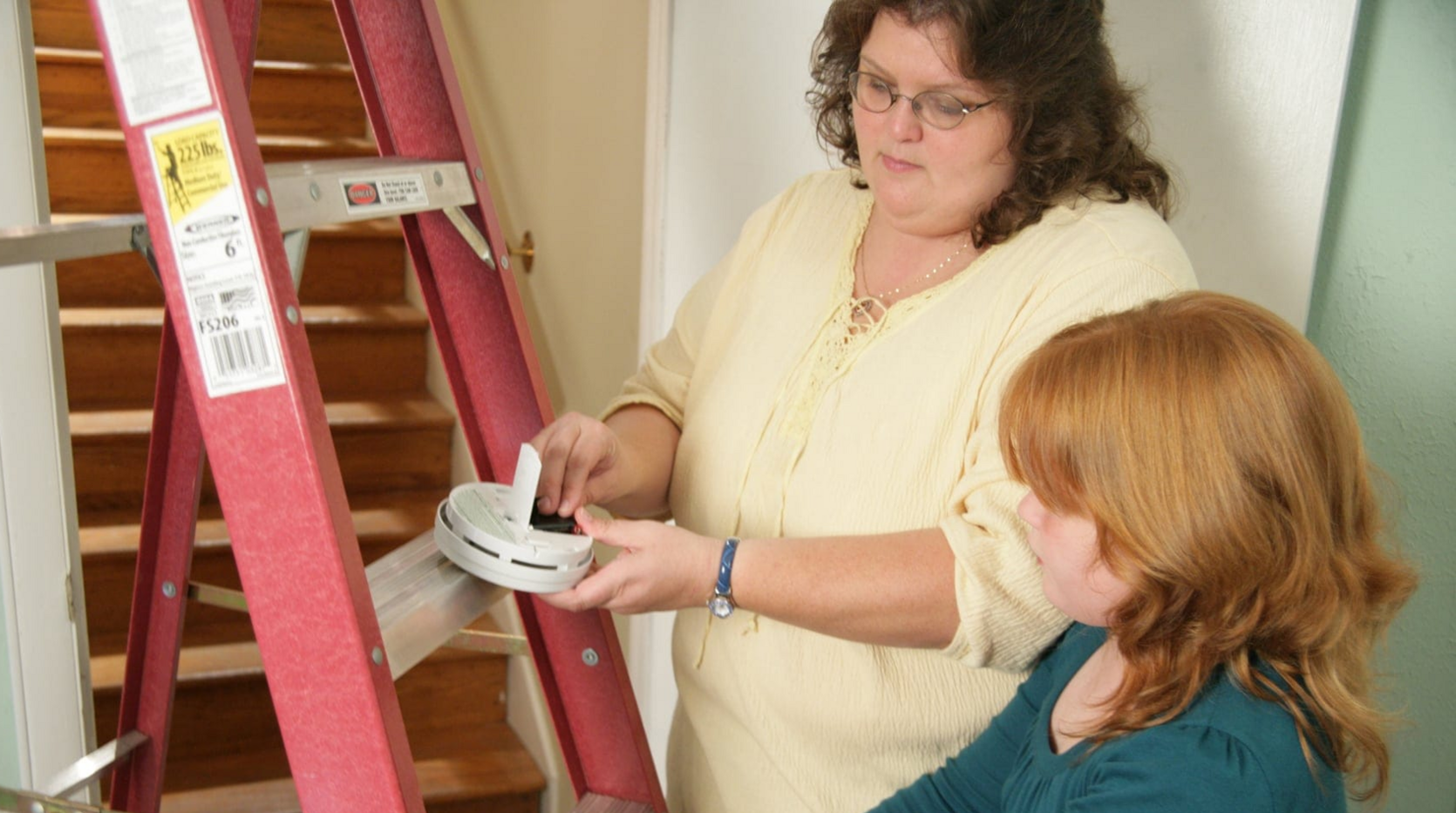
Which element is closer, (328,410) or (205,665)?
(205,665)

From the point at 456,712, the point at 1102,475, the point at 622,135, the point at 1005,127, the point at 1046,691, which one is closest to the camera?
the point at 1102,475

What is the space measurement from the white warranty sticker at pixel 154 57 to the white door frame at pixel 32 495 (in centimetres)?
95

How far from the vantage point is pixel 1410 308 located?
1.07 metres

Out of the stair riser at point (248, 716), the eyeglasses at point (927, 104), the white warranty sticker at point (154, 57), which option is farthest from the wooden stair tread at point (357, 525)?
the white warranty sticker at point (154, 57)

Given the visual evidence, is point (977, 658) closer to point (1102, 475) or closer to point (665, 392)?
point (1102, 475)

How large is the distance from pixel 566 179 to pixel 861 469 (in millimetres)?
1485

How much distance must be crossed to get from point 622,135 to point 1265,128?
1.26m

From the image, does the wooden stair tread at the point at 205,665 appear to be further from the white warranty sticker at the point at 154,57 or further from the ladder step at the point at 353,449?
the white warranty sticker at the point at 154,57

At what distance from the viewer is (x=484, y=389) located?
1.16 metres

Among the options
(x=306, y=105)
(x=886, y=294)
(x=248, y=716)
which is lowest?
(x=248, y=716)

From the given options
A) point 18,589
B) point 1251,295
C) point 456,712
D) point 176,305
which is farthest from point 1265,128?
point 456,712

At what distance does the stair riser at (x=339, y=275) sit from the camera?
9.68 feet

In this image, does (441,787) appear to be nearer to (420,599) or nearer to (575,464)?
(575,464)

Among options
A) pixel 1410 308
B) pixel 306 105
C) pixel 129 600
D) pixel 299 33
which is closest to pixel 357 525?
pixel 129 600
